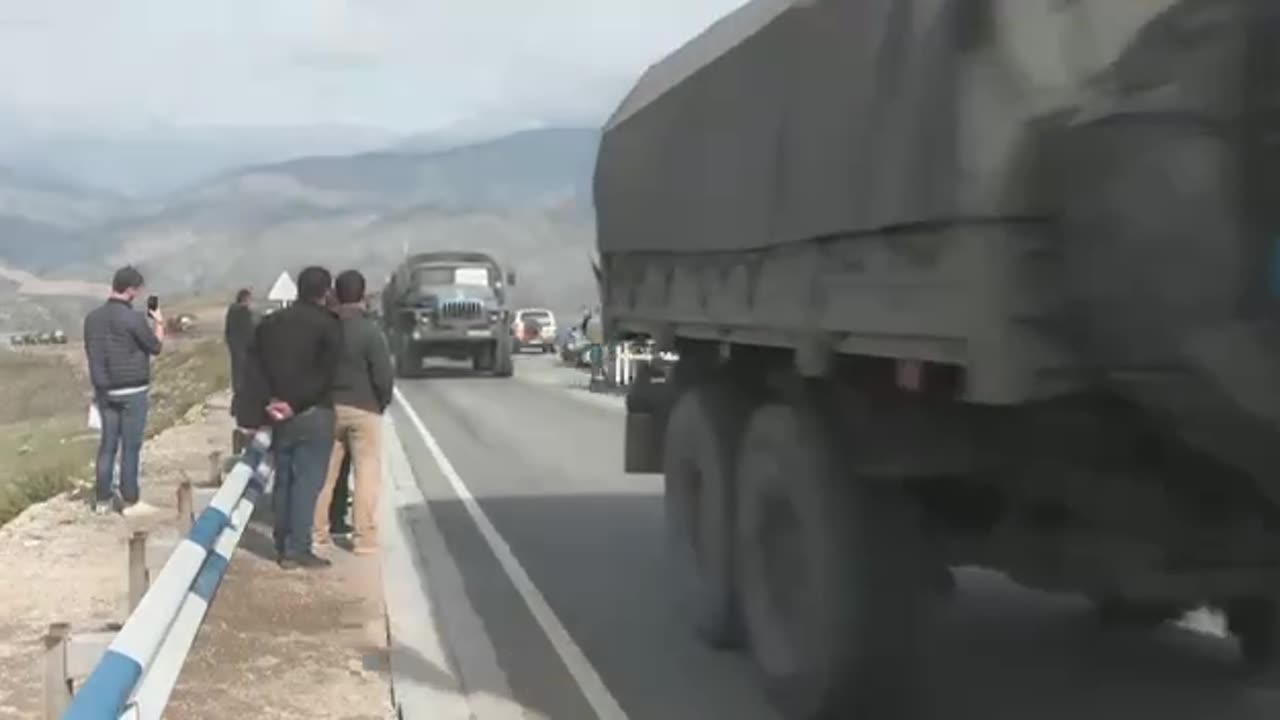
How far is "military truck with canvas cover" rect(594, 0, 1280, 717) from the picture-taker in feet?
14.4

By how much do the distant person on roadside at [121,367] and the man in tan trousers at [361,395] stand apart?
229cm

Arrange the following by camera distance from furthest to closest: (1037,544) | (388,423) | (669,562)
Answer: (388,423), (669,562), (1037,544)

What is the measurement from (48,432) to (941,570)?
2981 centimetres

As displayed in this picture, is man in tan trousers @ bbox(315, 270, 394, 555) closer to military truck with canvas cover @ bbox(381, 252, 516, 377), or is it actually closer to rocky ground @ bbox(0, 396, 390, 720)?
rocky ground @ bbox(0, 396, 390, 720)

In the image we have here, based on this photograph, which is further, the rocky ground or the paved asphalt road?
the rocky ground

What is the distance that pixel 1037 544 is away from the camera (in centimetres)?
595

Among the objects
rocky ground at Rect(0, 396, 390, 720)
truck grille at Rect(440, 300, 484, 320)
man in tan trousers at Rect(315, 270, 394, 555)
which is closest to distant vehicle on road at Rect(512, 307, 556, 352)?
truck grille at Rect(440, 300, 484, 320)

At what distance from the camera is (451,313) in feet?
133

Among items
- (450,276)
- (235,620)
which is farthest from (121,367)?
(450,276)

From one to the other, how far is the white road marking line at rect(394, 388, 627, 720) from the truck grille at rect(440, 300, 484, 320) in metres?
24.7

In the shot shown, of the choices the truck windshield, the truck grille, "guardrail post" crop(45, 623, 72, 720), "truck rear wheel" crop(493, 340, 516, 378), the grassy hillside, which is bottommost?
the grassy hillside

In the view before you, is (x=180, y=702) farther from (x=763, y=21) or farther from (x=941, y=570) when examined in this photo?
(x=763, y=21)

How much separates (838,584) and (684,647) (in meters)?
2.43

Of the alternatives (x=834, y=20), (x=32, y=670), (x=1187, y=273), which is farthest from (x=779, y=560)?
(x=32, y=670)
